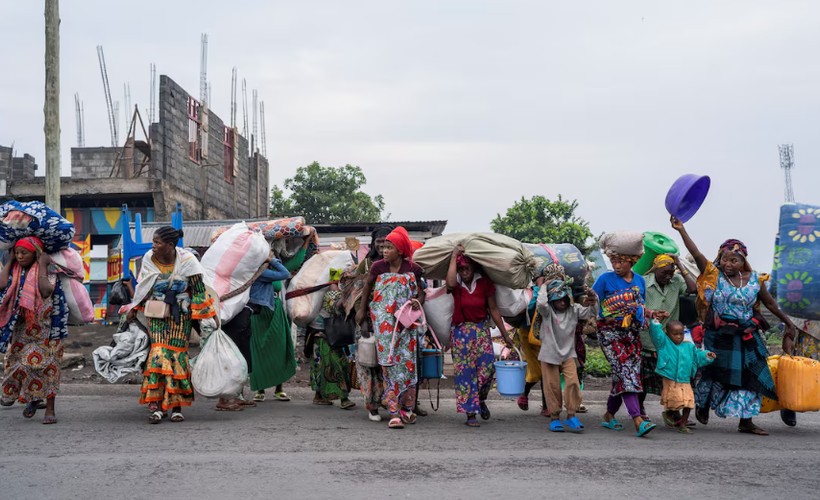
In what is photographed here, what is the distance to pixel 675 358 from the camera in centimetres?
706

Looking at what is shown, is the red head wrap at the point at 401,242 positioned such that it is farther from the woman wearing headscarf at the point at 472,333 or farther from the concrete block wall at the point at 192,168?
the concrete block wall at the point at 192,168

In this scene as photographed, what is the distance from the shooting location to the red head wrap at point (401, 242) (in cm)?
723

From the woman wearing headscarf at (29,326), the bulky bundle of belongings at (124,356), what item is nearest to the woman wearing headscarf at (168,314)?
the bulky bundle of belongings at (124,356)

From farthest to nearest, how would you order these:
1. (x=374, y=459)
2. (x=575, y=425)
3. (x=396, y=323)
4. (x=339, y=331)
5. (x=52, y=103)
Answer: (x=52, y=103) → (x=339, y=331) → (x=396, y=323) → (x=575, y=425) → (x=374, y=459)

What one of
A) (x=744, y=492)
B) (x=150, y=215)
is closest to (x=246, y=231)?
(x=744, y=492)

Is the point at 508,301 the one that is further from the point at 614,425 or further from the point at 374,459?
the point at 374,459

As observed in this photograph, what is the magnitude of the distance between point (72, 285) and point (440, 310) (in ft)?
11.1

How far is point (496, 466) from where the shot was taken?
546cm

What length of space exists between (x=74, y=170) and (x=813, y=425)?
75.6ft

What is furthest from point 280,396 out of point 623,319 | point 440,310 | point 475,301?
point 623,319

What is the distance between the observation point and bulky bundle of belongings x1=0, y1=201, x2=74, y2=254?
23.2ft

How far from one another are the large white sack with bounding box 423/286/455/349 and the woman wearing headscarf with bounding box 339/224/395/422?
649 mm

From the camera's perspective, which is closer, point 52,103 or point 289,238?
point 289,238

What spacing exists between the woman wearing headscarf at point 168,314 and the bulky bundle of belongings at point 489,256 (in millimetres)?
2053
